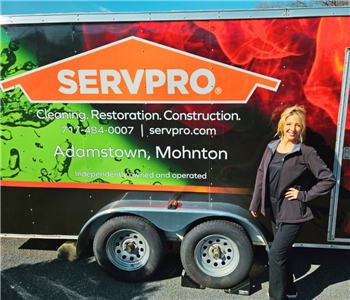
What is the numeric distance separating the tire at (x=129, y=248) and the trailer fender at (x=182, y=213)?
0.37ft

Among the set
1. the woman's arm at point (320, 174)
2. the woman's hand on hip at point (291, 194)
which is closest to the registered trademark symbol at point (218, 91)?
the woman's arm at point (320, 174)

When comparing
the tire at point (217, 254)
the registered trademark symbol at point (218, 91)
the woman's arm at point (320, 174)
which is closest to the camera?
the woman's arm at point (320, 174)

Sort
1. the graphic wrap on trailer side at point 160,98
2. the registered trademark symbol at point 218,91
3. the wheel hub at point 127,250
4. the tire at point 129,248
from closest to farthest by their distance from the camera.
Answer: the graphic wrap on trailer side at point 160,98, the registered trademark symbol at point 218,91, the tire at point 129,248, the wheel hub at point 127,250

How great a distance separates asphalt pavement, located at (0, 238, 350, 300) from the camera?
2900 mm

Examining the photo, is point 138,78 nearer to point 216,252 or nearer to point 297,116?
point 297,116

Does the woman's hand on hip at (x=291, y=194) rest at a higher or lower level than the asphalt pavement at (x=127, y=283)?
higher

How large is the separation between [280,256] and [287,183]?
726mm

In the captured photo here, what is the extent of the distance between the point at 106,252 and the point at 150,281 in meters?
0.64

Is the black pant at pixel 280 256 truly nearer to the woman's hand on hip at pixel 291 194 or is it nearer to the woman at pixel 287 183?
the woman at pixel 287 183

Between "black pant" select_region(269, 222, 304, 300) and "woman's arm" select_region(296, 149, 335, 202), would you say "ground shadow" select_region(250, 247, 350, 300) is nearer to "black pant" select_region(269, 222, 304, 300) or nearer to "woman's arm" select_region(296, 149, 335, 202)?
"black pant" select_region(269, 222, 304, 300)

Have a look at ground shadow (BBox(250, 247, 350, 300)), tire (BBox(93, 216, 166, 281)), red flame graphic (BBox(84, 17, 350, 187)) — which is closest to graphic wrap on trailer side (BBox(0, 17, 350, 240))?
red flame graphic (BBox(84, 17, 350, 187))

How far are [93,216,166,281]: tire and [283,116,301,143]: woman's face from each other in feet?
5.70

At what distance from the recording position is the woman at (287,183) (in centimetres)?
236

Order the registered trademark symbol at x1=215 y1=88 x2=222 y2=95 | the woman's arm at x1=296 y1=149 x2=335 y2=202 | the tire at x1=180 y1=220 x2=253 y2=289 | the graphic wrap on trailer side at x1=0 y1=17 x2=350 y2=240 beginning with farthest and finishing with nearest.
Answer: the tire at x1=180 y1=220 x2=253 y2=289, the registered trademark symbol at x1=215 y1=88 x2=222 y2=95, the graphic wrap on trailer side at x1=0 y1=17 x2=350 y2=240, the woman's arm at x1=296 y1=149 x2=335 y2=202
